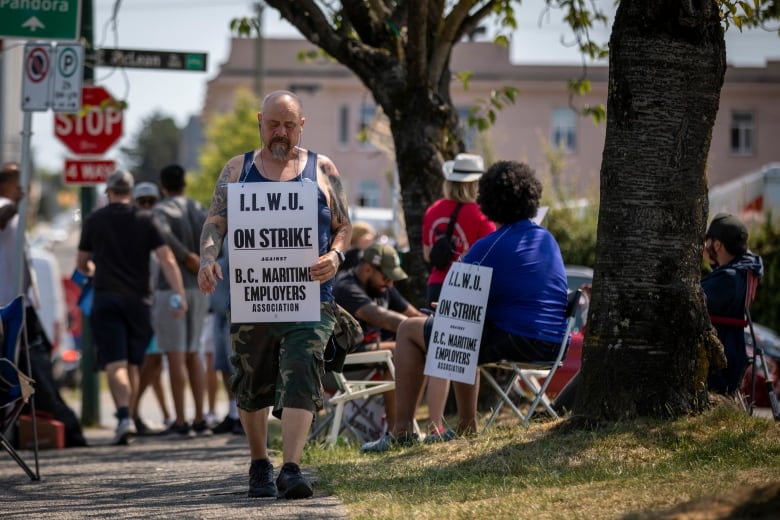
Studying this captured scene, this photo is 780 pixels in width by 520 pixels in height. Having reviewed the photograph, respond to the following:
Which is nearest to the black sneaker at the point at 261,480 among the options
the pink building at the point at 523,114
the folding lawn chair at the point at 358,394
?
the folding lawn chair at the point at 358,394

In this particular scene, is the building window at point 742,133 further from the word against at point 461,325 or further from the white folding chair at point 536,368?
the word against at point 461,325

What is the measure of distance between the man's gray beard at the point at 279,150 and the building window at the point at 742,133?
2280 inches

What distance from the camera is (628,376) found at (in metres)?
7.51

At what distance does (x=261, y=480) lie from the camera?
702 centimetres

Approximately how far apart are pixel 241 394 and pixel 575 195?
26077 mm

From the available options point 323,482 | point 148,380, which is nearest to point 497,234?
point 323,482

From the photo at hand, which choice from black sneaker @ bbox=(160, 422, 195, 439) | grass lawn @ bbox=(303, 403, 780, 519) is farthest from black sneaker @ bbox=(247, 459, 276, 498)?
black sneaker @ bbox=(160, 422, 195, 439)

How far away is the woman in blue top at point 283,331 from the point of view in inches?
268

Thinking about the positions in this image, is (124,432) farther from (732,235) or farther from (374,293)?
(732,235)

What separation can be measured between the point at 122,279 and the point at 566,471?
19.9 ft

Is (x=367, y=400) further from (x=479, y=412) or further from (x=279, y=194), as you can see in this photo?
(x=279, y=194)

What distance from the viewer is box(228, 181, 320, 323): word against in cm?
686

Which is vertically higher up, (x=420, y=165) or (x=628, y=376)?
(x=420, y=165)

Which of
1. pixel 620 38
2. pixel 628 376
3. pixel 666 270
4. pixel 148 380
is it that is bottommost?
pixel 148 380
